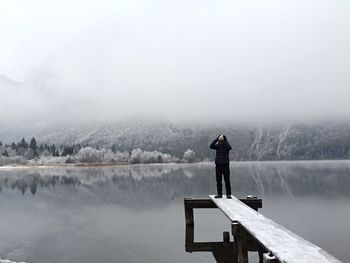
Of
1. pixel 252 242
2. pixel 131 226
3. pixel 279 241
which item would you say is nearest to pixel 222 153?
pixel 252 242

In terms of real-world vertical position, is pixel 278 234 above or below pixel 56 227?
above

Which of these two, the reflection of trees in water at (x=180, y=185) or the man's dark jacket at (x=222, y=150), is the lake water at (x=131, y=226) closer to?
the reflection of trees in water at (x=180, y=185)

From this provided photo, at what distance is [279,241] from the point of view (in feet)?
47.1

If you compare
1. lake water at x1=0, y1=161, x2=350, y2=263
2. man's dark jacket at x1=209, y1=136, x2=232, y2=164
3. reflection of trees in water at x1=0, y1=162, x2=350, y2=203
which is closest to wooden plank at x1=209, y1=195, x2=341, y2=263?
man's dark jacket at x1=209, y1=136, x2=232, y2=164

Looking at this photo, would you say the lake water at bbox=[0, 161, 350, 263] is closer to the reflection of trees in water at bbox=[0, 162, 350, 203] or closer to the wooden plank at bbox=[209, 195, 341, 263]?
the wooden plank at bbox=[209, 195, 341, 263]

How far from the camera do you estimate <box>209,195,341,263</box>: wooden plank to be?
476 inches

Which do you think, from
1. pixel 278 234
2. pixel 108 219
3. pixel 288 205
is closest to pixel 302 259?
pixel 278 234

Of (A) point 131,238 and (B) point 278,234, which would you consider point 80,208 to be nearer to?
(A) point 131,238

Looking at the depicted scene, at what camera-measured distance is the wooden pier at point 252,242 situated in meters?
12.4

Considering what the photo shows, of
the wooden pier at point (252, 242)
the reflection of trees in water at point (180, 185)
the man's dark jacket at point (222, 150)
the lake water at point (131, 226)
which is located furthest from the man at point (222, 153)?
the reflection of trees in water at point (180, 185)

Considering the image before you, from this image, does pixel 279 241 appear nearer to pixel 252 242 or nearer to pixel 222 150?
pixel 252 242

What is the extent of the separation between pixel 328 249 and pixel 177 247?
8.66 m

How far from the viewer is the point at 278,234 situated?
15.5m

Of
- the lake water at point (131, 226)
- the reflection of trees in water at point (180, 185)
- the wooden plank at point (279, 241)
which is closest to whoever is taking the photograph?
the wooden plank at point (279, 241)
